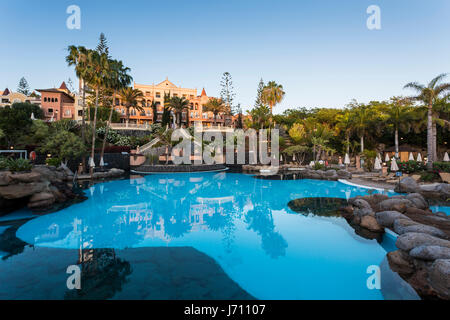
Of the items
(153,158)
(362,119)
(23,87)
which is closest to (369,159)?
(362,119)

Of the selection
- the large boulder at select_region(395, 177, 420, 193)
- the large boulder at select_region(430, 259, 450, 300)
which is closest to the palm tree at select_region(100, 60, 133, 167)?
the large boulder at select_region(430, 259, 450, 300)

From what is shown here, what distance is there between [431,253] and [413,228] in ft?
6.05

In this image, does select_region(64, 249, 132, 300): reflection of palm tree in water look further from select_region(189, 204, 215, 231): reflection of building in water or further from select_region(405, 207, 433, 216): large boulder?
select_region(405, 207, 433, 216): large boulder

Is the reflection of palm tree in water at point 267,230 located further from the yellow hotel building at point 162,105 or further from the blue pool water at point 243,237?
the yellow hotel building at point 162,105

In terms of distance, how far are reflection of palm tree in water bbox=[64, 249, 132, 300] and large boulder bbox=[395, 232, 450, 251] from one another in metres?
6.85

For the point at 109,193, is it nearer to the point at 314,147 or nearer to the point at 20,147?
the point at 20,147

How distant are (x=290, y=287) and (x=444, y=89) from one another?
23127mm

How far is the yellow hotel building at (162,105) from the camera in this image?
55.8 meters

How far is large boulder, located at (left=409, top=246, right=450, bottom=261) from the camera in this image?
4.78 metres

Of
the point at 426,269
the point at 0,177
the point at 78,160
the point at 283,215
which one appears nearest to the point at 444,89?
the point at 283,215

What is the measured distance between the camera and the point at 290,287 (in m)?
4.91

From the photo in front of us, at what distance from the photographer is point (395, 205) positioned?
914cm

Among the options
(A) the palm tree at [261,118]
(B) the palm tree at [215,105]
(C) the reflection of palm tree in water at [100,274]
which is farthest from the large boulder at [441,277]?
(B) the palm tree at [215,105]

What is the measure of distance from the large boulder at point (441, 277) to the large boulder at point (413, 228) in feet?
7.00
